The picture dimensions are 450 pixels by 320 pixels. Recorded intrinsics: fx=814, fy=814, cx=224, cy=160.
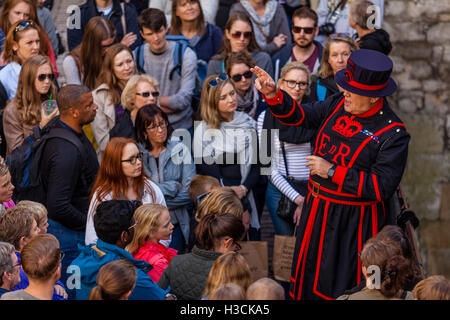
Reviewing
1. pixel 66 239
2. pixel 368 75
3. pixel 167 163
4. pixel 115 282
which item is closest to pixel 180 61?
pixel 167 163

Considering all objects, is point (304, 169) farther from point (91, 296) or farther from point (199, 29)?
point (91, 296)

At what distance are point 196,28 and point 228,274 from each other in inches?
167

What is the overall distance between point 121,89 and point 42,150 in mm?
1545

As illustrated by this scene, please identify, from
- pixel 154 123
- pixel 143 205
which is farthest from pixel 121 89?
pixel 143 205

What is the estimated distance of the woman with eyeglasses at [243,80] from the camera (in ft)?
22.8

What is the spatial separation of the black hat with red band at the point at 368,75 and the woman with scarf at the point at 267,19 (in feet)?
9.83

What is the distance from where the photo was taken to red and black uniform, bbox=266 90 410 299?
16.5ft

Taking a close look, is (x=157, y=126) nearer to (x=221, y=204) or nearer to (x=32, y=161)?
(x=32, y=161)

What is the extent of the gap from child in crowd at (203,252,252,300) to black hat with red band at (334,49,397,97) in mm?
1506

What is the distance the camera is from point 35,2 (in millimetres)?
8406

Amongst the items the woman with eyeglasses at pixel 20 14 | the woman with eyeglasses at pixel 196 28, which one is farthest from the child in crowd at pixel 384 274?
the woman with eyeglasses at pixel 20 14

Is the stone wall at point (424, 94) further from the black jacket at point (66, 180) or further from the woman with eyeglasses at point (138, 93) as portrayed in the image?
the black jacket at point (66, 180)

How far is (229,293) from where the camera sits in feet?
12.3
